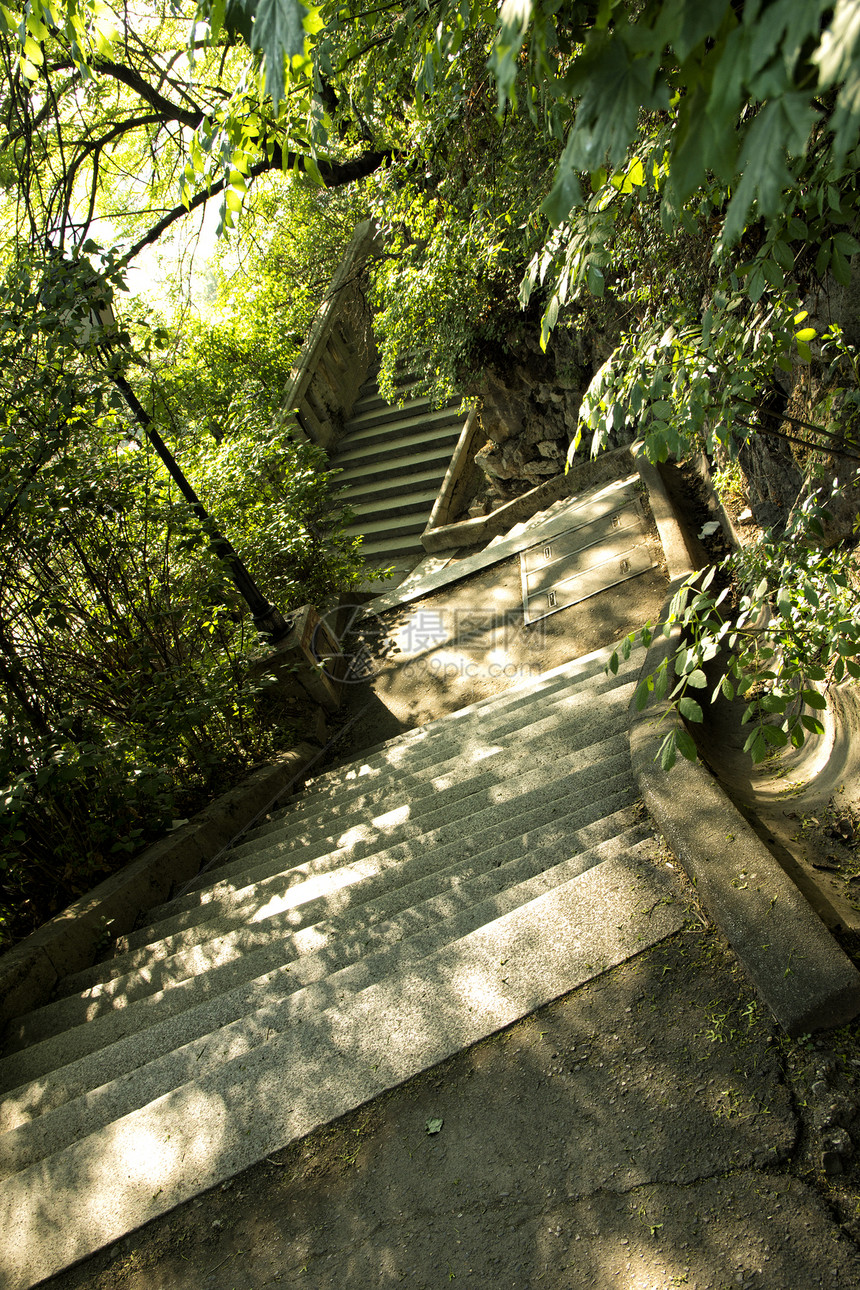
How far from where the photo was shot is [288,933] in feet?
10.2

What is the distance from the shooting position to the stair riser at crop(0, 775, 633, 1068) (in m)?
2.91

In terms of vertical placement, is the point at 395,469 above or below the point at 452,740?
above

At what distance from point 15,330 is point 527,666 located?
179 inches

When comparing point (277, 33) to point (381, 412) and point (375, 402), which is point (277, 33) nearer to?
point (381, 412)

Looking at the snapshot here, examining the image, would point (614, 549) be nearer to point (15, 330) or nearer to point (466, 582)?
point (466, 582)

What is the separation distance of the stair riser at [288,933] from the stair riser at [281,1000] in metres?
0.19

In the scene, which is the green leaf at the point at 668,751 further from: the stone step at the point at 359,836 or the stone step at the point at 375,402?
the stone step at the point at 375,402

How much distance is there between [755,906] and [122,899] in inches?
129

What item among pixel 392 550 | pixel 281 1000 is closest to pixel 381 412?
pixel 392 550

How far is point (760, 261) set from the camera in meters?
1.97

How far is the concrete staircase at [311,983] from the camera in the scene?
6.73 feet

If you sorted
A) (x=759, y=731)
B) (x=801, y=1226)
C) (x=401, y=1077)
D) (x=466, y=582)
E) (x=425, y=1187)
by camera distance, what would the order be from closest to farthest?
(x=801, y=1226) → (x=425, y=1187) → (x=759, y=731) → (x=401, y=1077) → (x=466, y=582)

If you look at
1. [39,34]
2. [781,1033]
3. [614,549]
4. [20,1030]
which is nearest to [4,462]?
[39,34]

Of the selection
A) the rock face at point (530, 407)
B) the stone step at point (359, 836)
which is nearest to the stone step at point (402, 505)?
the rock face at point (530, 407)
